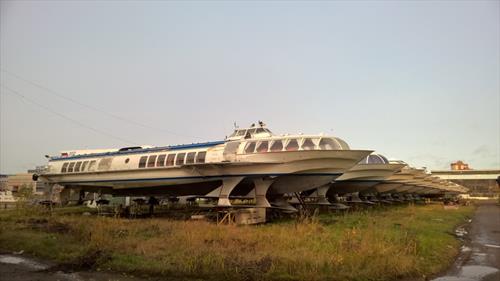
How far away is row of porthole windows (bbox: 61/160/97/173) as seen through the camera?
29981 millimetres

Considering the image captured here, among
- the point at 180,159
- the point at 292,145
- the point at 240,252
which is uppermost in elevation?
the point at 292,145

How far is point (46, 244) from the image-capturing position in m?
13.4

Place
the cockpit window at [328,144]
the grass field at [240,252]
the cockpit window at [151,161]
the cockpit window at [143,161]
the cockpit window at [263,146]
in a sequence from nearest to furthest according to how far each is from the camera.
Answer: the grass field at [240,252] < the cockpit window at [328,144] < the cockpit window at [263,146] < the cockpit window at [151,161] < the cockpit window at [143,161]

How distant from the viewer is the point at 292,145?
69.0 feet

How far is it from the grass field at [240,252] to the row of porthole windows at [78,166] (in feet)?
42.3

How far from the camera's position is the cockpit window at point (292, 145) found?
68.6 ft

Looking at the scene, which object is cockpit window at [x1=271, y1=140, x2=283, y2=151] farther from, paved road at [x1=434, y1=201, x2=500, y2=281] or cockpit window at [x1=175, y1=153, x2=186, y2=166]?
paved road at [x1=434, y1=201, x2=500, y2=281]

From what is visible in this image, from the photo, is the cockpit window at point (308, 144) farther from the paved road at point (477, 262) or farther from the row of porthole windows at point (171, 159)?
the paved road at point (477, 262)

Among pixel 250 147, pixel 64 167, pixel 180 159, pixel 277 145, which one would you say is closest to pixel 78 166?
pixel 64 167

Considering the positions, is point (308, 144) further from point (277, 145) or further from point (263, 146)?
point (263, 146)

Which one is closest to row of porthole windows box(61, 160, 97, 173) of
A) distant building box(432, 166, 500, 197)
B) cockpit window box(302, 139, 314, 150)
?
cockpit window box(302, 139, 314, 150)

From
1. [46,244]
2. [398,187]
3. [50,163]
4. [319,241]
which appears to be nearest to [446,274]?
[319,241]

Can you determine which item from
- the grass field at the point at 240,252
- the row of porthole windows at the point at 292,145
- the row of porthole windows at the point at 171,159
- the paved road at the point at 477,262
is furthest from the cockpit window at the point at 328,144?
the paved road at the point at 477,262

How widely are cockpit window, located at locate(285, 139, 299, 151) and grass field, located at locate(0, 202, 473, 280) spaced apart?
17.1ft
